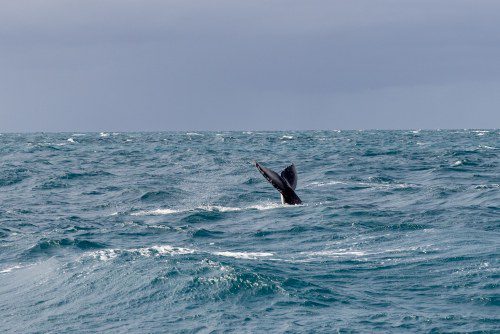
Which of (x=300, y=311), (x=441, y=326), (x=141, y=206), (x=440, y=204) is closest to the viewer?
(x=441, y=326)

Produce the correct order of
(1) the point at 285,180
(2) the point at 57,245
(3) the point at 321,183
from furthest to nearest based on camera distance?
1. (3) the point at 321,183
2. (1) the point at 285,180
3. (2) the point at 57,245

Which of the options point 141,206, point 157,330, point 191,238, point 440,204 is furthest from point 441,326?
point 141,206

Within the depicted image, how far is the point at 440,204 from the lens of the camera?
28.4 metres

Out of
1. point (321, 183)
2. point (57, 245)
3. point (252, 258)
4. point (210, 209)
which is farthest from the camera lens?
point (321, 183)

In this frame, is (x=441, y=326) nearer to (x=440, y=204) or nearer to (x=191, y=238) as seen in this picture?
(x=191, y=238)

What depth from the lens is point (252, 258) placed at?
18.7m

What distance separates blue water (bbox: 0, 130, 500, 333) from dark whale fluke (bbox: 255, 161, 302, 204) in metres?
0.63

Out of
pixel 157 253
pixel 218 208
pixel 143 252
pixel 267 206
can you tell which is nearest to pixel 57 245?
pixel 143 252

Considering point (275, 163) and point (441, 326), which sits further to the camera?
point (275, 163)

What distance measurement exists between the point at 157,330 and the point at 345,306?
11.0 ft

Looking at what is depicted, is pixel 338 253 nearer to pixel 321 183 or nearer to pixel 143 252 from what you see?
pixel 143 252

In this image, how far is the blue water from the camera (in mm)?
13539

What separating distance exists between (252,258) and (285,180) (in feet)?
27.7

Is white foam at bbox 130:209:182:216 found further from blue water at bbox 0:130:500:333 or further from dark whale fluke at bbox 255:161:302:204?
dark whale fluke at bbox 255:161:302:204
